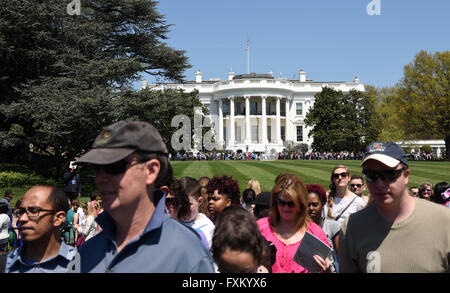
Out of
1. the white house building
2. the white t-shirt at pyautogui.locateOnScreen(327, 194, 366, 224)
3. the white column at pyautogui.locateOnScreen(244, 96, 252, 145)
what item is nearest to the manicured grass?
the white t-shirt at pyautogui.locateOnScreen(327, 194, 366, 224)

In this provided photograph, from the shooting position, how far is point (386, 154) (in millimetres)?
2713

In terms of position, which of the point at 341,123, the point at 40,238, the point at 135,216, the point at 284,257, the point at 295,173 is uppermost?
the point at 341,123

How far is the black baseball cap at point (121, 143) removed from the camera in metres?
1.95

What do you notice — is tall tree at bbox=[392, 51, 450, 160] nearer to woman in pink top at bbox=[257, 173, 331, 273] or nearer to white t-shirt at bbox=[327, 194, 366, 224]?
white t-shirt at bbox=[327, 194, 366, 224]

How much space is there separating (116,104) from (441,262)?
60.4 ft

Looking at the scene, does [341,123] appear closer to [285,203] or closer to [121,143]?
[285,203]

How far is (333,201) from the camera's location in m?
6.61

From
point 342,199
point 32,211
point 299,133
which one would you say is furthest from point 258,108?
point 32,211

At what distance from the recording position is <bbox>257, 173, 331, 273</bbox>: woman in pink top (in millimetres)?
3793

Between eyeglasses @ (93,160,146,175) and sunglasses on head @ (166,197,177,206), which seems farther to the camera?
sunglasses on head @ (166,197,177,206)

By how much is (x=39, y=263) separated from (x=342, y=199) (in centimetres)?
471

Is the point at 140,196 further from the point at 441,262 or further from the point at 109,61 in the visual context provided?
the point at 109,61

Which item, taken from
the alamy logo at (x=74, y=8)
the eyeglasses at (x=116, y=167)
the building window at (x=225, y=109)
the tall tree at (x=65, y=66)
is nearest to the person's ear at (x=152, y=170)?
the eyeglasses at (x=116, y=167)

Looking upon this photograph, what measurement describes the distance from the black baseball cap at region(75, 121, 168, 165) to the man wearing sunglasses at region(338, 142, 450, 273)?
1586 millimetres
